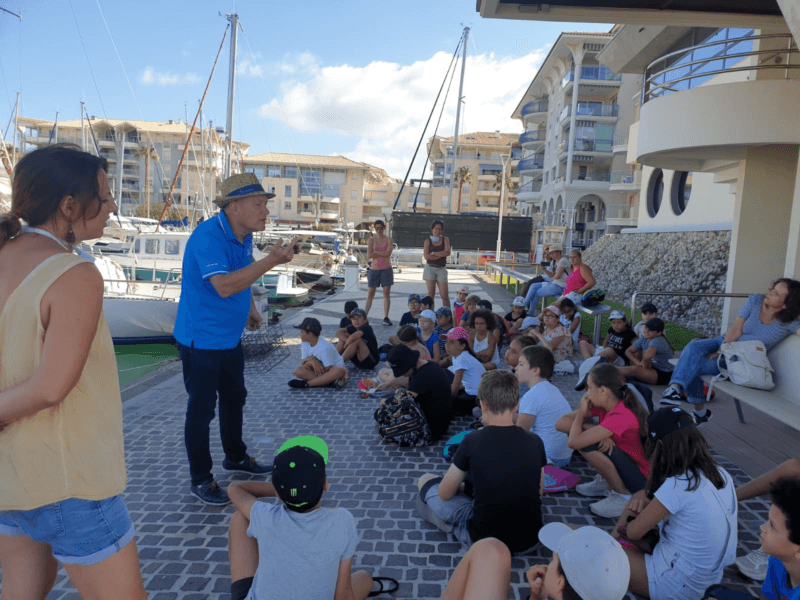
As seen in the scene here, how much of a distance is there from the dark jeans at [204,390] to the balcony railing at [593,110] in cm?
4235

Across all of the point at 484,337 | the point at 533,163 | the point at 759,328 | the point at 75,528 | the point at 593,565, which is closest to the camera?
the point at 75,528

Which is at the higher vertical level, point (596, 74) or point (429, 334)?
point (596, 74)

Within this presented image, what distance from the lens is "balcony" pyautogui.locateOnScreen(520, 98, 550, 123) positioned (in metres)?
51.6

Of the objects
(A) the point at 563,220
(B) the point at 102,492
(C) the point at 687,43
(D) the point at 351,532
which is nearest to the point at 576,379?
(D) the point at 351,532

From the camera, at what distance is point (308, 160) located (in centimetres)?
7350

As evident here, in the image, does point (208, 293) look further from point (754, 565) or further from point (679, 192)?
point (679, 192)

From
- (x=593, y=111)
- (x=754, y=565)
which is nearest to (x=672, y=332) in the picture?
(x=754, y=565)

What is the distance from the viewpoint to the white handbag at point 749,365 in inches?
201

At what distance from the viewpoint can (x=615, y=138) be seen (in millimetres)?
41312

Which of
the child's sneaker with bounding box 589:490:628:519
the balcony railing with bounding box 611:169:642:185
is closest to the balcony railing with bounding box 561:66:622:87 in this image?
the balcony railing with bounding box 611:169:642:185

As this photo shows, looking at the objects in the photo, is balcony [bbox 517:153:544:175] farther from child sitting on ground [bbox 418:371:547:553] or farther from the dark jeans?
child sitting on ground [bbox 418:371:547:553]

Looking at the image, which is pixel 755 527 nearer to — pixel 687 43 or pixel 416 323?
pixel 416 323

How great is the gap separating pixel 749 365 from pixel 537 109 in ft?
169

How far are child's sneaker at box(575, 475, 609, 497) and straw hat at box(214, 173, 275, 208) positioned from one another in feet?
10.7
